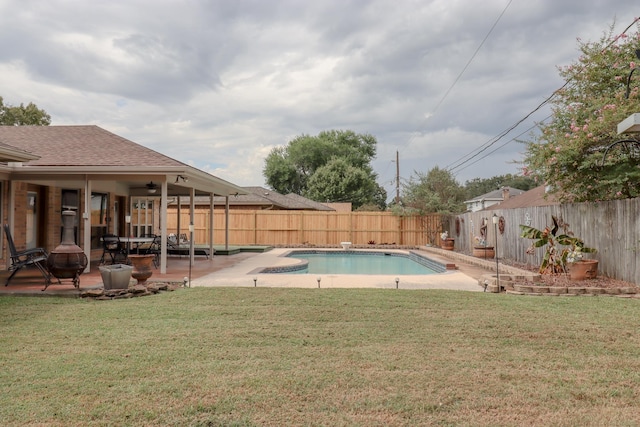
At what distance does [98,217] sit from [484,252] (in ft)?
44.3

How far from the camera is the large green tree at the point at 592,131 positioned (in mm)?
8898

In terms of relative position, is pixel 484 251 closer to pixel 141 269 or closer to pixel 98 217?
pixel 141 269

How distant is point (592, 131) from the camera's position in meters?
8.86

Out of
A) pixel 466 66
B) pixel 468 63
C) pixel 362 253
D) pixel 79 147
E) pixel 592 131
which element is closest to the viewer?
pixel 592 131

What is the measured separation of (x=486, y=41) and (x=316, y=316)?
42.2 ft

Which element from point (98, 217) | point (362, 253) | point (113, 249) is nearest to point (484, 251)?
point (362, 253)

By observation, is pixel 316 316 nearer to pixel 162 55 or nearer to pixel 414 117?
pixel 162 55

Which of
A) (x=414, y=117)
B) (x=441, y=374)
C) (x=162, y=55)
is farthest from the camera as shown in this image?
(x=414, y=117)

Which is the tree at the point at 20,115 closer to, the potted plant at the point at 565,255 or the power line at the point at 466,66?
the power line at the point at 466,66

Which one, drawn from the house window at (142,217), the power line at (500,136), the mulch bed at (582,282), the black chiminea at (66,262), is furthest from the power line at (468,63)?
the house window at (142,217)

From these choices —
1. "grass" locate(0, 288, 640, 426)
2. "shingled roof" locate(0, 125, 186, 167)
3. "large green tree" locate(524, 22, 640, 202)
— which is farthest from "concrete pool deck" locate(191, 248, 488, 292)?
"large green tree" locate(524, 22, 640, 202)

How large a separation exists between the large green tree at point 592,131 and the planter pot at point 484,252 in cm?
426

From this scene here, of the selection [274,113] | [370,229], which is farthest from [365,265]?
[274,113]

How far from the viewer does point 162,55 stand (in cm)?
1250
